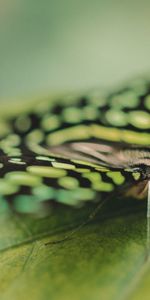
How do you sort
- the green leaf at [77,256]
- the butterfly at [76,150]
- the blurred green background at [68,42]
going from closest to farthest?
the green leaf at [77,256], the butterfly at [76,150], the blurred green background at [68,42]

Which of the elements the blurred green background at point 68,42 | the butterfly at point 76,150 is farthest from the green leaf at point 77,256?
the blurred green background at point 68,42

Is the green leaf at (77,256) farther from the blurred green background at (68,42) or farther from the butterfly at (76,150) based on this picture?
the blurred green background at (68,42)

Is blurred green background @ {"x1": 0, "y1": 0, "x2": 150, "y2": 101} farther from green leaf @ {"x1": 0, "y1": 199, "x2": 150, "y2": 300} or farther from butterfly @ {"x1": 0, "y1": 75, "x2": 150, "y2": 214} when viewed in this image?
green leaf @ {"x1": 0, "y1": 199, "x2": 150, "y2": 300}

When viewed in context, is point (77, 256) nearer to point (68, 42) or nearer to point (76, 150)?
point (76, 150)

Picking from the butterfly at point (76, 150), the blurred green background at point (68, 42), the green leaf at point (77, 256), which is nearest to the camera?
the green leaf at point (77, 256)

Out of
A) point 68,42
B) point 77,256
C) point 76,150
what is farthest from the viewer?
point 68,42

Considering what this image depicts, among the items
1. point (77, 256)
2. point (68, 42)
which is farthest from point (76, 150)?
point (68, 42)
